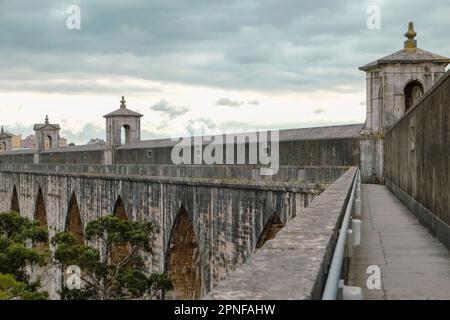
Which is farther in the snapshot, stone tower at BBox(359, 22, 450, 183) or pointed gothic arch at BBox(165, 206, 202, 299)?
pointed gothic arch at BBox(165, 206, 202, 299)

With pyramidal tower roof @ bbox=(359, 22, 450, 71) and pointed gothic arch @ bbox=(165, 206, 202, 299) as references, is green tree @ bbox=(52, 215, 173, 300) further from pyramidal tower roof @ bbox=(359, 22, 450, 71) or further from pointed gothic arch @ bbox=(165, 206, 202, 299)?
pyramidal tower roof @ bbox=(359, 22, 450, 71)

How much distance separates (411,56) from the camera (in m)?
19.6

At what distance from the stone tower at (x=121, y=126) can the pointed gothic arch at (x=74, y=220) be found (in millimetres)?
5800

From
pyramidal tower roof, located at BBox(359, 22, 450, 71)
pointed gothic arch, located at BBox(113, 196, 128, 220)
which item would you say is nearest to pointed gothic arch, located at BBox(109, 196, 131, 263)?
pointed gothic arch, located at BBox(113, 196, 128, 220)

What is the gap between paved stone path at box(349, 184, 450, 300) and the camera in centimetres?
429

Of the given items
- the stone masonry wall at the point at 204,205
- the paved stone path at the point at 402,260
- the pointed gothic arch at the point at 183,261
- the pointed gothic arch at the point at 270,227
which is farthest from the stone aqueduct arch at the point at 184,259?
the paved stone path at the point at 402,260

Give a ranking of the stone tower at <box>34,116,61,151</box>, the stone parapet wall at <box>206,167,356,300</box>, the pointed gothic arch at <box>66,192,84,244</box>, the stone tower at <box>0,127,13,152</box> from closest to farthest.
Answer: the stone parapet wall at <box>206,167,356,300</box>
the pointed gothic arch at <box>66,192,84,244</box>
the stone tower at <box>34,116,61,151</box>
the stone tower at <box>0,127,13,152</box>

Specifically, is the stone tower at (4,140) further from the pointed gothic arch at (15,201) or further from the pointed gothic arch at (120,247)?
the pointed gothic arch at (120,247)

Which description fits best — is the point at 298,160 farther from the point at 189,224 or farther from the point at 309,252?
the point at 309,252

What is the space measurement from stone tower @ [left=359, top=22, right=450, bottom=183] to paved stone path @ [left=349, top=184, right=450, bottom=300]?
434 inches

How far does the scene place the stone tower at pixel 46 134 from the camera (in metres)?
56.3

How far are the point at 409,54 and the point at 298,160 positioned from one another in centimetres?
511

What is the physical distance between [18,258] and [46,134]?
43.8 meters
